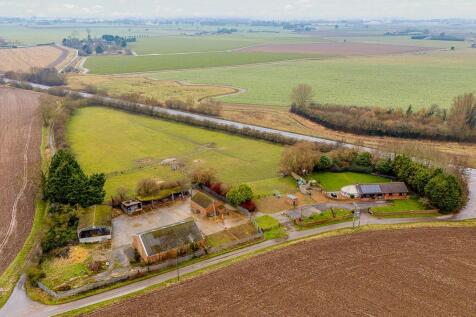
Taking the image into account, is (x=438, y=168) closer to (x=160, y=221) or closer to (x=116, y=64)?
(x=160, y=221)

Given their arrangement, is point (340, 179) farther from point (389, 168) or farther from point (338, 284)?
point (338, 284)

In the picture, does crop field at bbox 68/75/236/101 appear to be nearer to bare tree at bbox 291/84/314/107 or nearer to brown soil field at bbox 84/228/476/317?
bare tree at bbox 291/84/314/107

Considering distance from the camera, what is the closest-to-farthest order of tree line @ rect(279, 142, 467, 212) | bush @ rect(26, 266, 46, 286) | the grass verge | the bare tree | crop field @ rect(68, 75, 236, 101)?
the grass verge → bush @ rect(26, 266, 46, 286) → tree line @ rect(279, 142, 467, 212) → the bare tree → crop field @ rect(68, 75, 236, 101)

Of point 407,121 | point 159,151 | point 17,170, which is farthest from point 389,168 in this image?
point 17,170

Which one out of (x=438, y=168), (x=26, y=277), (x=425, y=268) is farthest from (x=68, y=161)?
(x=438, y=168)

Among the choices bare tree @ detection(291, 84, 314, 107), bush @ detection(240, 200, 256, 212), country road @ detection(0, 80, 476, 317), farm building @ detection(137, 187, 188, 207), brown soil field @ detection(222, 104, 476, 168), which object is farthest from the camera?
bare tree @ detection(291, 84, 314, 107)

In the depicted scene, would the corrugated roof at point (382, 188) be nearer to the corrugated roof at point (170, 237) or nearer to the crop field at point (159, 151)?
the crop field at point (159, 151)

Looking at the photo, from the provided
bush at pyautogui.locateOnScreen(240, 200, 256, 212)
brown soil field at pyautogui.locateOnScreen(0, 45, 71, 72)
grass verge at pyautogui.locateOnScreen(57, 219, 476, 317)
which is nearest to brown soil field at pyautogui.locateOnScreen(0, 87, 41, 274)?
grass verge at pyautogui.locateOnScreen(57, 219, 476, 317)
